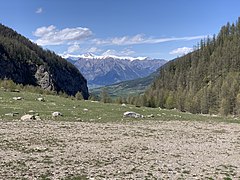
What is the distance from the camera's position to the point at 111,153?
89.7 ft

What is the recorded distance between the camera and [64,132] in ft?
119

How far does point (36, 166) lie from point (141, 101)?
466ft

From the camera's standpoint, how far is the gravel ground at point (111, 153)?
69.2 feet

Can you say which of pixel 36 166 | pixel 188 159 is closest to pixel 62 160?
pixel 36 166

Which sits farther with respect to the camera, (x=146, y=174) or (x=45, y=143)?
(x=45, y=143)

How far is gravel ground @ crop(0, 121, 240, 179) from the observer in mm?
21094

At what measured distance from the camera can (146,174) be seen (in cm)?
2106

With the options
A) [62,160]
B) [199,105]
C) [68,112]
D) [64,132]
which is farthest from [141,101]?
[62,160]

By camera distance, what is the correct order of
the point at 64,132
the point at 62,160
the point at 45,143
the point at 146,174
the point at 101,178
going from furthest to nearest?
the point at 64,132
the point at 45,143
the point at 62,160
the point at 146,174
the point at 101,178

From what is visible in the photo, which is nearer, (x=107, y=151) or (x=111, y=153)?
(x=111, y=153)

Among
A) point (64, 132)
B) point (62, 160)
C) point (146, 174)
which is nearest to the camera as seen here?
point (146, 174)

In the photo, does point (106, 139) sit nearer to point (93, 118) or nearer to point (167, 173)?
point (167, 173)

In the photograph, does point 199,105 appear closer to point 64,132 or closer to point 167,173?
point 64,132

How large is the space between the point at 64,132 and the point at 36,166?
1485 centimetres
